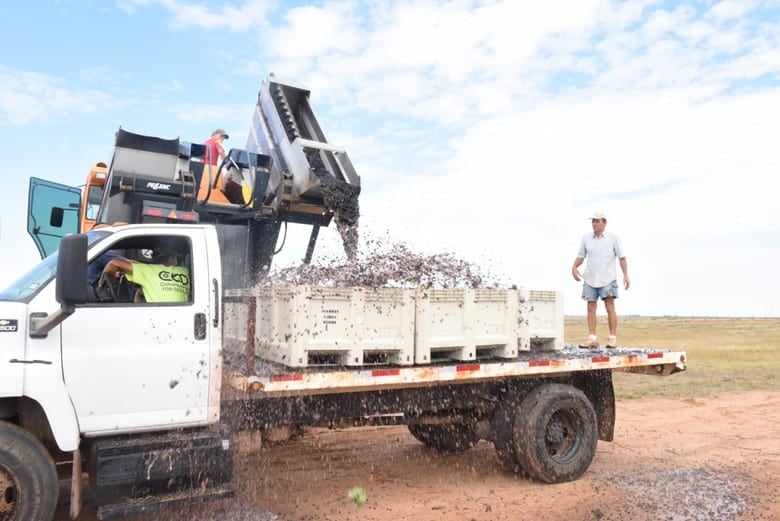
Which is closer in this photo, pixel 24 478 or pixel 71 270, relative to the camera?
pixel 71 270

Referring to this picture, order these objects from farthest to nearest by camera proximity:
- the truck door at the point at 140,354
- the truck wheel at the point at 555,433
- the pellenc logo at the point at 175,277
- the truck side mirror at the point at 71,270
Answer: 1. the truck wheel at the point at 555,433
2. the pellenc logo at the point at 175,277
3. the truck door at the point at 140,354
4. the truck side mirror at the point at 71,270

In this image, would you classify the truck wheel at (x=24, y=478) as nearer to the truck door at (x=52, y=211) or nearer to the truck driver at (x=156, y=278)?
the truck driver at (x=156, y=278)

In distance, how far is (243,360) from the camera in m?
Answer: 4.97

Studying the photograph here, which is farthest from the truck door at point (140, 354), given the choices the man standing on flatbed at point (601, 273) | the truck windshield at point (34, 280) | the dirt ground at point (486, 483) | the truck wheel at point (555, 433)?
the man standing on flatbed at point (601, 273)

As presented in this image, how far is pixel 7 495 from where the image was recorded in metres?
3.94

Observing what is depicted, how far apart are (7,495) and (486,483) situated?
157 inches

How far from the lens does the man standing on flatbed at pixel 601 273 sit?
7664mm

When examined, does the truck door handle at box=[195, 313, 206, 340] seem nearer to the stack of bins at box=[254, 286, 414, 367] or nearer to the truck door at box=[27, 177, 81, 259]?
the stack of bins at box=[254, 286, 414, 367]

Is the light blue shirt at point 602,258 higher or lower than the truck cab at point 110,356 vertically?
higher

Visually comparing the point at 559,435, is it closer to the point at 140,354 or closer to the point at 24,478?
the point at 140,354

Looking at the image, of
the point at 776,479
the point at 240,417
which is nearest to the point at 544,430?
the point at 776,479

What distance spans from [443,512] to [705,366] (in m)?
14.4

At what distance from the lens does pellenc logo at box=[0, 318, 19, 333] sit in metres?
3.97

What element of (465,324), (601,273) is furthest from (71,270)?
(601,273)
